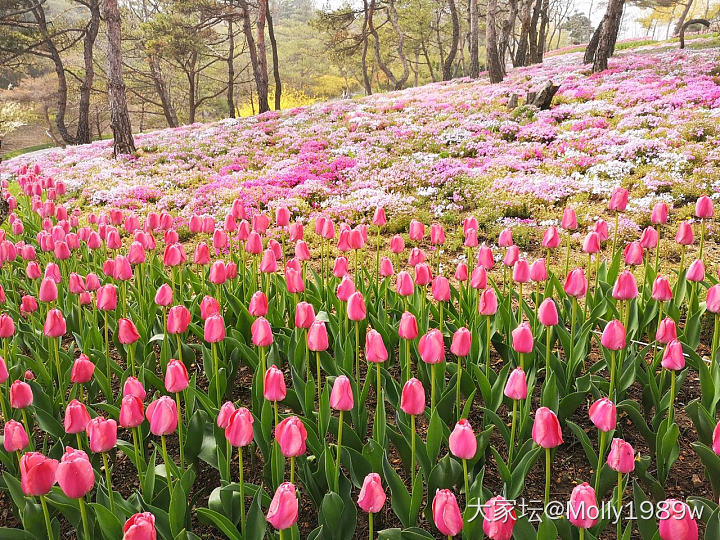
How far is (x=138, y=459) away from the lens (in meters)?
2.31

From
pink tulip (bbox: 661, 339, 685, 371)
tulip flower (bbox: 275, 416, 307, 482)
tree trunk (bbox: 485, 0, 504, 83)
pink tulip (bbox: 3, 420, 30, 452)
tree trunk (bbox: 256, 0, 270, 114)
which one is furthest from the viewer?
tree trunk (bbox: 256, 0, 270, 114)

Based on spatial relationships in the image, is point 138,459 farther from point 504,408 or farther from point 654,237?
point 654,237

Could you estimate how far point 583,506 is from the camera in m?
1.53

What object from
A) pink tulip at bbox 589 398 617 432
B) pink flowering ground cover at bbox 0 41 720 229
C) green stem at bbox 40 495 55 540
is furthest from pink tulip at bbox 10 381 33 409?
pink flowering ground cover at bbox 0 41 720 229

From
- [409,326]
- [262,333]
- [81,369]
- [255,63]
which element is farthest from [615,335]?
[255,63]

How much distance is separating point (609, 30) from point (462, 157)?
8465 mm

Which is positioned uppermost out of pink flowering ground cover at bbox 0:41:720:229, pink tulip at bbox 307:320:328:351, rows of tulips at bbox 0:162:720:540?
pink flowering ground cover at bbox 0:41:720:229

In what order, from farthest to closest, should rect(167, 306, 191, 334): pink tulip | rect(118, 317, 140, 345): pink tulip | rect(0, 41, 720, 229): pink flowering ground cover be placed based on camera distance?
rect(0, 41, 720, 229): pink flowering ground cover
rect(167, 306, 191, 334): pink tulip
rect(118, 317, 140, 345): pink tulip

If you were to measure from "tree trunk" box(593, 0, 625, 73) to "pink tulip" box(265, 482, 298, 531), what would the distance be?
18282 millimetres

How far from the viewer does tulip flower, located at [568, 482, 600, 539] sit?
1506 mm

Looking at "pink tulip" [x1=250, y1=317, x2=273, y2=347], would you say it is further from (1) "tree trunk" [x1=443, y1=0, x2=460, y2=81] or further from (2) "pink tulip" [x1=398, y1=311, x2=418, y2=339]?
(1) "tree trunk" [x1=443, y1=0, x2=460, y2=81]

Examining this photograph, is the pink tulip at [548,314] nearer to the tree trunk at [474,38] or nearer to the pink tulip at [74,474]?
the pink tulip at [74,474]

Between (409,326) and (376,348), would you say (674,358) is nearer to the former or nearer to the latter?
(409,326)

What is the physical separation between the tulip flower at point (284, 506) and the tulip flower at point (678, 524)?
1.03m
